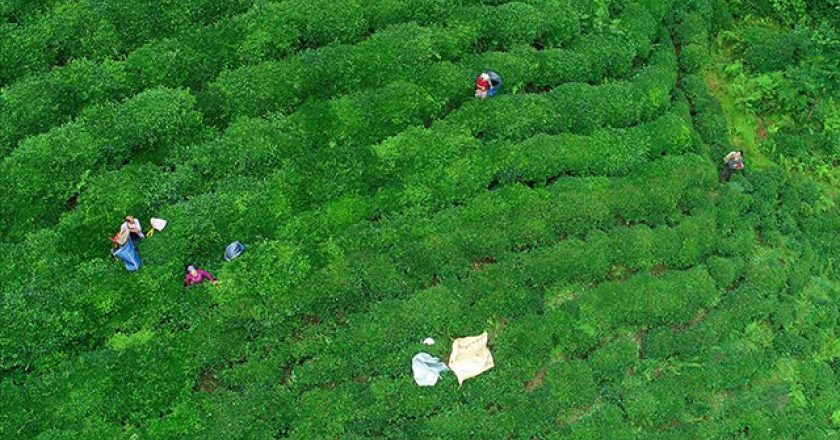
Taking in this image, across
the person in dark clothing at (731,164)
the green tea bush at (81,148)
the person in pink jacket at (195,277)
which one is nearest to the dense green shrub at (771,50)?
the person in dark clothing at (731,164)

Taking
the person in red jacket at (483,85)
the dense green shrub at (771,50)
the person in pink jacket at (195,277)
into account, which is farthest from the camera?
the dense green shrub at (771,50)

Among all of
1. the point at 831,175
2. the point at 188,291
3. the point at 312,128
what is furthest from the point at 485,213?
the point at 831,175

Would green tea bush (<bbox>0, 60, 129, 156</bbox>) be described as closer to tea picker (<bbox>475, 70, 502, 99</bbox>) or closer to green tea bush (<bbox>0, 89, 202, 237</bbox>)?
green tea bush (<bbox>0, 89, 202, 237</bbox>)

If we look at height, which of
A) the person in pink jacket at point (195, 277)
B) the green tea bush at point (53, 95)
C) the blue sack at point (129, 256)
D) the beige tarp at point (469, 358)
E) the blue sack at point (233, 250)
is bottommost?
the beige tarp at point (469, 358)

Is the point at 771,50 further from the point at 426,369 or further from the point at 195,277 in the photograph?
the point at 195,277

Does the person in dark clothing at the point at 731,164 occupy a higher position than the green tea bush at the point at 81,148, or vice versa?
the green tea bush at the point at 81,148

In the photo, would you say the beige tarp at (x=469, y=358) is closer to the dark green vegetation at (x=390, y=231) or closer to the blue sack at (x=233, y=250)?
the dark green vegetation at (x=390, y=231)

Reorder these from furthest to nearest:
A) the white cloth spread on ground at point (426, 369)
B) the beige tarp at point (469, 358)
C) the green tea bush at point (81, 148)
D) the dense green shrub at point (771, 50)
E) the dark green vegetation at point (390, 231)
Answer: the dense green shrub at point (771, 50)
the green tea bush at point (81, 148)
the beige tarp at point (469, 358)
the white cloth spread on ground at point (426, 369)
the dark green vegetation at point (390, 231)
